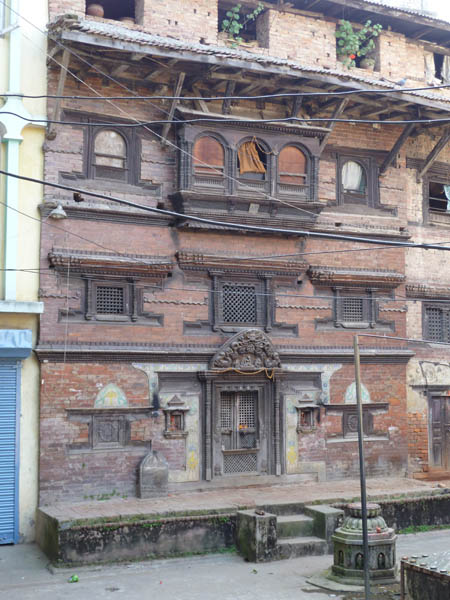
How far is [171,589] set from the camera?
38.7ft

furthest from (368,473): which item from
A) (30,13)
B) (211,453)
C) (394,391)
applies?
(30,13)

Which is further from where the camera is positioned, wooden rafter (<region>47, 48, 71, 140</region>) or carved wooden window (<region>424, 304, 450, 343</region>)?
carved wooden window (<region>424, 304, 450, 343</region>)

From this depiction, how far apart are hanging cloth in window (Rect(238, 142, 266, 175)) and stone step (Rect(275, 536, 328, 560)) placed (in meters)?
7.70

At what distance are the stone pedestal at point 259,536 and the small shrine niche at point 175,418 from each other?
2.66 meters

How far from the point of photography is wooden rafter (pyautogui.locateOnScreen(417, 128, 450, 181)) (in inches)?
717

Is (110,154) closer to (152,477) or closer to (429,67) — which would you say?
(152,477)

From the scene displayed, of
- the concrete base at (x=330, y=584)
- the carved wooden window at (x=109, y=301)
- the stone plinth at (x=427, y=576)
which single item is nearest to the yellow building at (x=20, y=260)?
the carved wooden window at (x=109, y=301)

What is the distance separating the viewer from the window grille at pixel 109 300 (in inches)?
603

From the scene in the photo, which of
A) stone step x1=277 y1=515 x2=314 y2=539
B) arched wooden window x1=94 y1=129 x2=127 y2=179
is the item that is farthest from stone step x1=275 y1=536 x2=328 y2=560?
arched wooden window x1=94 y1=129 x2=127 y2=179

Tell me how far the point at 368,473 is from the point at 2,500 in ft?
26.9

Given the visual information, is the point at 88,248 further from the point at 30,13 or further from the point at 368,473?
the point at 368,473

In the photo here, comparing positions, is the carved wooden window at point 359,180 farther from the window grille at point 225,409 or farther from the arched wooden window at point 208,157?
the window grille at point 225,409

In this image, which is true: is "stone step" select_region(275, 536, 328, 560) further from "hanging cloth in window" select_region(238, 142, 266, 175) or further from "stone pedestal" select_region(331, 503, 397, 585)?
"hanging cloth in window" select_region(238, 142, 266, 175)

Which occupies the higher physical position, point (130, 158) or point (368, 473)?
point (130, 158)
